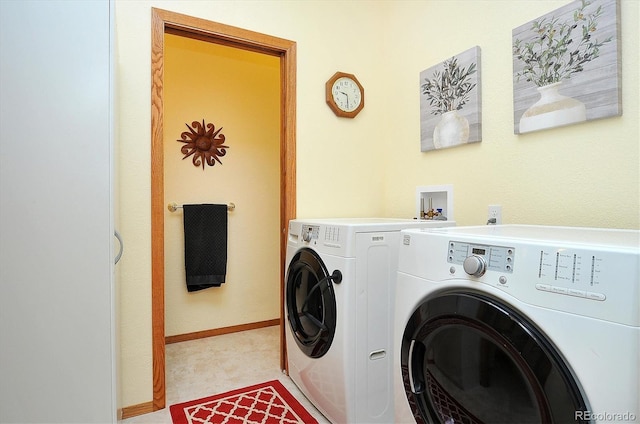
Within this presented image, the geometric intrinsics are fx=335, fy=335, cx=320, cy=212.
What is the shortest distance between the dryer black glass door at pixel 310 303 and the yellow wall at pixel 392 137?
509 mm

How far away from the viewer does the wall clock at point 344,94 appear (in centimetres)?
224

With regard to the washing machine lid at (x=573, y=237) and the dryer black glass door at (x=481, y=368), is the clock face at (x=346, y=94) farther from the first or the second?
the dryer black glass door at (x=481, y=368)

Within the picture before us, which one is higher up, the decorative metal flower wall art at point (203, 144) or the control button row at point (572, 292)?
the decorative metal flower wall art at point (203, 144)

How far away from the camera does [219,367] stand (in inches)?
87.3

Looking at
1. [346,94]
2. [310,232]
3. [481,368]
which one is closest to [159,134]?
[310,232]

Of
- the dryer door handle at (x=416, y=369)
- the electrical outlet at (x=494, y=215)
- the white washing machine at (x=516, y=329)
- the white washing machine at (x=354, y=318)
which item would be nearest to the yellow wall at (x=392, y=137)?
the electrical outlet at (x=494, y=215)

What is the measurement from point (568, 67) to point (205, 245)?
100 inches

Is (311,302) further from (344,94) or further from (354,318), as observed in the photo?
(344,94)

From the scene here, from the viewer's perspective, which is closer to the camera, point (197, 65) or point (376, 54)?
point (376, 54)

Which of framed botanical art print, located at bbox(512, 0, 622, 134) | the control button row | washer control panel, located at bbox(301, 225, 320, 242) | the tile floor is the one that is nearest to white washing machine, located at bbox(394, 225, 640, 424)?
the control button row

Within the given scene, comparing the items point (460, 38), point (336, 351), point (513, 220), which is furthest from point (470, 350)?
point (460, 38)

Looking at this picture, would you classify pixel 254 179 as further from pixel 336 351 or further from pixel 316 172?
pixel 336 351

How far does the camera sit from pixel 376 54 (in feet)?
8.05

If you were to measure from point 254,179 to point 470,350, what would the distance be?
2430mm
